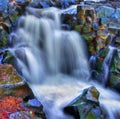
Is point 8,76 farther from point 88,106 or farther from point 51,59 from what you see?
point 51,59

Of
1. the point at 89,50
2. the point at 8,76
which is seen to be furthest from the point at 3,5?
the point at 8,76

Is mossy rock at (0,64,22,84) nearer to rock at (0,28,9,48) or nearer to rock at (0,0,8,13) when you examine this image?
rock at (0,28,9,48)

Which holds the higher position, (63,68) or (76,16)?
(76,16)

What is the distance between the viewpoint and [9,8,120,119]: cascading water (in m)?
10.5

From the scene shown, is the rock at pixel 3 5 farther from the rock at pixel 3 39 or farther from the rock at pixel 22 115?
the rock at pixel 22 115

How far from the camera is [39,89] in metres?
10.5

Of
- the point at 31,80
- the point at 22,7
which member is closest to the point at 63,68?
the point at 31,80

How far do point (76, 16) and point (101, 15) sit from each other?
3.30 metres

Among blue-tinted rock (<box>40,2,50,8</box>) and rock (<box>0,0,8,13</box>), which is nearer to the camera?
rock (<box>0,0,8,13</box>)

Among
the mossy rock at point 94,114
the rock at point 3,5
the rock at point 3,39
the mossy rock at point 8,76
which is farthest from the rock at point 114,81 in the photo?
the rock at point 3,5

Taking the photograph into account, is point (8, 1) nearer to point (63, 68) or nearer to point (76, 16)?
point (76, 16)

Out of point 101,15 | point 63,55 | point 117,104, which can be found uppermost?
point 101,15

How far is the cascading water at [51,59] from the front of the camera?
1054 cm

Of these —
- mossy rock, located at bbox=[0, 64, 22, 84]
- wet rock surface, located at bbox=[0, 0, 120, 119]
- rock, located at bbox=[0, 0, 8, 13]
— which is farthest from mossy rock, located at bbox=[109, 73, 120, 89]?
rock, located at bbox=[0, 0, 8, 13]
